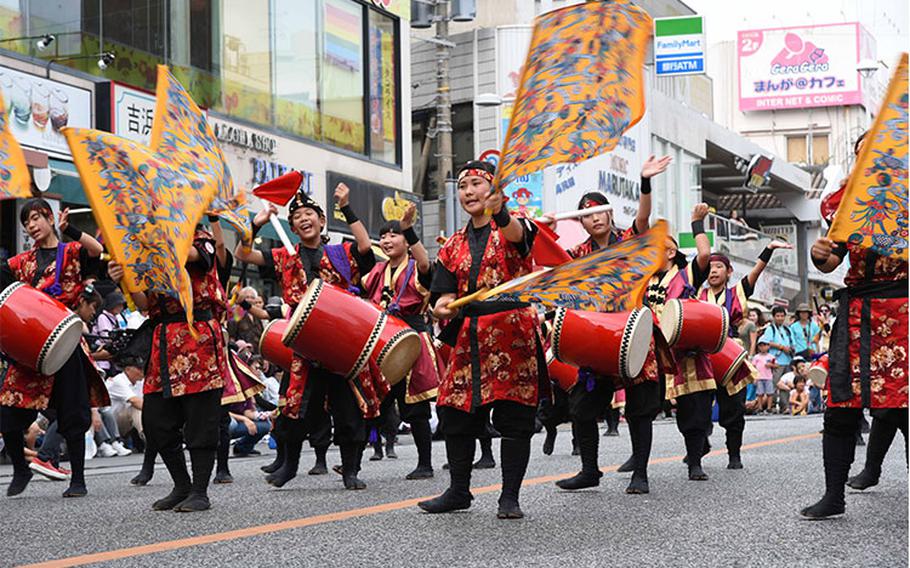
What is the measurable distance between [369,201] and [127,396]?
11.7 metres

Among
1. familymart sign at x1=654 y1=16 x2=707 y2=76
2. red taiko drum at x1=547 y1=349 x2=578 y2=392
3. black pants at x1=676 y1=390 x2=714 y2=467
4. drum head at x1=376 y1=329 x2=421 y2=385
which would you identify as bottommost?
black pants at x1=676 y1=390 x2=714 y2=467

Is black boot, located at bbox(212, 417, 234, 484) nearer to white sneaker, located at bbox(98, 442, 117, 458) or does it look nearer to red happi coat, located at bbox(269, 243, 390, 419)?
red happi coat, located at bbox(269, 243, 390, 419)

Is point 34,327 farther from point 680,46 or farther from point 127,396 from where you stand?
point 680,46

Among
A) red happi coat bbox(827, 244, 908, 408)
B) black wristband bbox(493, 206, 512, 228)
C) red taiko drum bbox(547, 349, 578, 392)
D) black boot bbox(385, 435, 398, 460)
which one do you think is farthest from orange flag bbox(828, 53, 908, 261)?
black boot bbox(385, 435, 398, 460)

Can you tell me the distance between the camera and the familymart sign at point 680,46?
30.3 m

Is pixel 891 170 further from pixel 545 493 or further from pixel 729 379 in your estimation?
pixel 729 379

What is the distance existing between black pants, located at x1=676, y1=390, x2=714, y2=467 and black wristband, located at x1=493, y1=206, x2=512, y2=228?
9.09 feet

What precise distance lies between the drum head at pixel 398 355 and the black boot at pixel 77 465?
1825 mm

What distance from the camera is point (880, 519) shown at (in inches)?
234

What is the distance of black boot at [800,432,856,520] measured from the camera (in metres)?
5.85

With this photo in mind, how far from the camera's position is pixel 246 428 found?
11602 millimetres

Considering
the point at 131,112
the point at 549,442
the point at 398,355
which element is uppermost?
the point at 131,112

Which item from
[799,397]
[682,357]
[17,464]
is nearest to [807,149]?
[799,397]

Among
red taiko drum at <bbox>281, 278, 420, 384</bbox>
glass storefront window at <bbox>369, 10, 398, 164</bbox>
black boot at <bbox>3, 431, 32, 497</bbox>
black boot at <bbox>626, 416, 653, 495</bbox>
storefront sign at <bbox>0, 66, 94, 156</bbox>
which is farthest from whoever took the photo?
glass storefront window at <bbox>369, 10, 398, 164</bbox>
